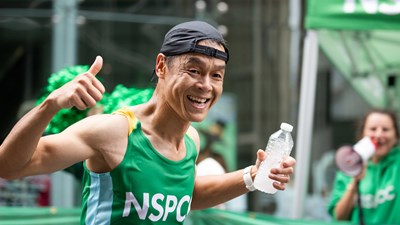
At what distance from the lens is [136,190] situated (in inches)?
150

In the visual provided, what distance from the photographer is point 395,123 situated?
6727mm

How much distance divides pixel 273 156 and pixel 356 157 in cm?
230

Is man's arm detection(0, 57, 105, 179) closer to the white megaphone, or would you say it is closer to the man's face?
the man's face

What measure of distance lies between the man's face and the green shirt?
2.82 m

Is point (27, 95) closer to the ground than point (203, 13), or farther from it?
closer to the ground

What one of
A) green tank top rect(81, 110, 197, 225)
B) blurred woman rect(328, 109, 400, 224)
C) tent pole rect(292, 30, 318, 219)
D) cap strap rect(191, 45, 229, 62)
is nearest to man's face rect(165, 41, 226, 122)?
cap strap rect(191, 45, 229, 62)

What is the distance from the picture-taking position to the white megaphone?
614cm

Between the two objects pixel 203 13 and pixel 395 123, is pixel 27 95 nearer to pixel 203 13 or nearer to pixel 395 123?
pixel 203 13

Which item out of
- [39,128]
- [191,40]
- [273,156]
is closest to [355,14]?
[273,156]

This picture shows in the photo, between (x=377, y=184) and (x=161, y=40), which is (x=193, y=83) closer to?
(x=377, y=184)

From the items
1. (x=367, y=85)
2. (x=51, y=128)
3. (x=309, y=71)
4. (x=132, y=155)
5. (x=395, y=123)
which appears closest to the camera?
(x=132, y=155)

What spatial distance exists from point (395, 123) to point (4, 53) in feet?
13.7

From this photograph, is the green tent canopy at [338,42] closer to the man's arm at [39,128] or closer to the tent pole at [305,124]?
the tent pole at [305,124]

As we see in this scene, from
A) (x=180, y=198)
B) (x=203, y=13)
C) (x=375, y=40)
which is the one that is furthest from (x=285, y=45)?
(x=180, y=198)
